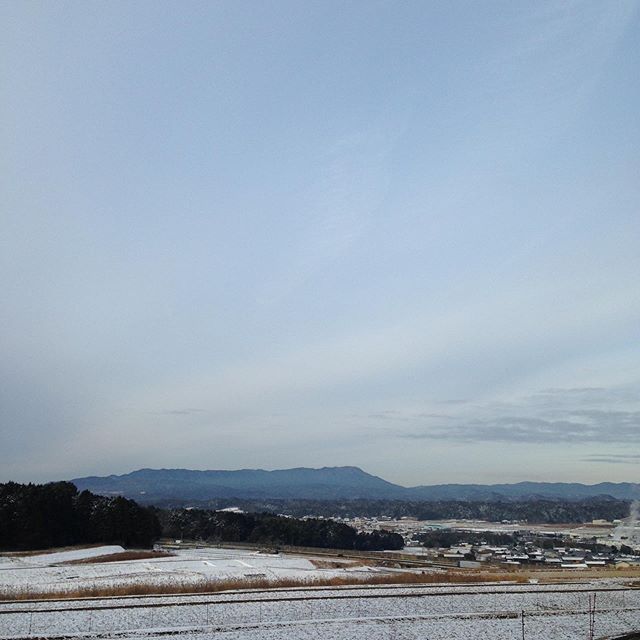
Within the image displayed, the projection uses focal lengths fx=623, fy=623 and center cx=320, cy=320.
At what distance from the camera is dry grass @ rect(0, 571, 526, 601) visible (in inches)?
1188

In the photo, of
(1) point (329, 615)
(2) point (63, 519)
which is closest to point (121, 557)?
(2) point (63, 519)

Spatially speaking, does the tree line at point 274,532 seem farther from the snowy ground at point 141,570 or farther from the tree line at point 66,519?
the snowy ground at point 141,570

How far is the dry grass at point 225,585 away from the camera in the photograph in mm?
30188

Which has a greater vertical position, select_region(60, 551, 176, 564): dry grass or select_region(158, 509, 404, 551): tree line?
select_region(60, 551, 176, 564): dry grass

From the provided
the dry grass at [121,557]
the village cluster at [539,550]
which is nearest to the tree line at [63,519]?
the dry grass at [121,557]

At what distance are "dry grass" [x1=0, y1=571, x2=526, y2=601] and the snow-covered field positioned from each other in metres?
2.18

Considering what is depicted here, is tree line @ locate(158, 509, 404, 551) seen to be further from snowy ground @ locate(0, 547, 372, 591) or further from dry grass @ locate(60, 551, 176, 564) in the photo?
snowy ground @ locate(0, 547, 372, 591)

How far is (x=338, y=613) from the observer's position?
26219 mm

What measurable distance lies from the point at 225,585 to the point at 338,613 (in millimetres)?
10502

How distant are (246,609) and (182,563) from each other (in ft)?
75.1

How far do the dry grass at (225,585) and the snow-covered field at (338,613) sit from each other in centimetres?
218

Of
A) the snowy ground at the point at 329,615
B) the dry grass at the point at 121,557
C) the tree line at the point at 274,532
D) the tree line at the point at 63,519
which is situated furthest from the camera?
the tree line at the point at 274,532

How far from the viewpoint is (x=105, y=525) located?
64562 millimetres

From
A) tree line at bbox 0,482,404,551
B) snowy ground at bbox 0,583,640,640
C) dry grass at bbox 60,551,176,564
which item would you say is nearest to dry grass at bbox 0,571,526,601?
snowy ground at bbox 0,583,640,640
